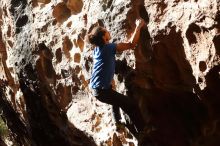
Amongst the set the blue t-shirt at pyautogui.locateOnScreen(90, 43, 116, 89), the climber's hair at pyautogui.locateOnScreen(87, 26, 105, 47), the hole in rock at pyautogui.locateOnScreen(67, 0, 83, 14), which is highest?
the hole in rock at pyautogui.locateOnScreen(67, 0, 83, 14)

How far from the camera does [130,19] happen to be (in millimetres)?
4793

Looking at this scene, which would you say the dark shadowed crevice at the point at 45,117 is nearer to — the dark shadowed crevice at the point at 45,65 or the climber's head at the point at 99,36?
the dark shadowed crevice at the point at 45,65

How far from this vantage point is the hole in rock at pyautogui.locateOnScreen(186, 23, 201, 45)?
4.25 meters

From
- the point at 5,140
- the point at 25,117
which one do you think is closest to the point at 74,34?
the point at 25,117

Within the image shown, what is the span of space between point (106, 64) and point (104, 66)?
0.03 m

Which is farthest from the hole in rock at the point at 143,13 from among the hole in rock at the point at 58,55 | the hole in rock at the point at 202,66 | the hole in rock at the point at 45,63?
the hole in rock at the point at 45,63

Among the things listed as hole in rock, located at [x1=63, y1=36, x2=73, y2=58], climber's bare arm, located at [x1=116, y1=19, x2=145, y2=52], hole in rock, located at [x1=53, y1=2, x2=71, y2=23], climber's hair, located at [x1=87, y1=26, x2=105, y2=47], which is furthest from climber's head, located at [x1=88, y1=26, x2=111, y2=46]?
hole in rock, located at [x1=53, y1=2, x2=71, y2=23]

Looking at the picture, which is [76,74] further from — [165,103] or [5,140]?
[5,140]

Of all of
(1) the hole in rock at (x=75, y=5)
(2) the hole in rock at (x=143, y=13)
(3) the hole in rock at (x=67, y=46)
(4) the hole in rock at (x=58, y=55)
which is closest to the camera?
(2) the hole in rock at (x=143, y=13)

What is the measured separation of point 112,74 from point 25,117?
3.23m

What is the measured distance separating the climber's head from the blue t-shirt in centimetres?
6

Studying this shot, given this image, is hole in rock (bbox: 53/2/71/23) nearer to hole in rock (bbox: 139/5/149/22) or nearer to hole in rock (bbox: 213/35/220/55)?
hole in rock (bbox: 139/5/149/22)

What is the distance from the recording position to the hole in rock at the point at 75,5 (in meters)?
5.62

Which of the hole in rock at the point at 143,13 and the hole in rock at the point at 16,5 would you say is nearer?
the hole in rock at the point at 143,13
